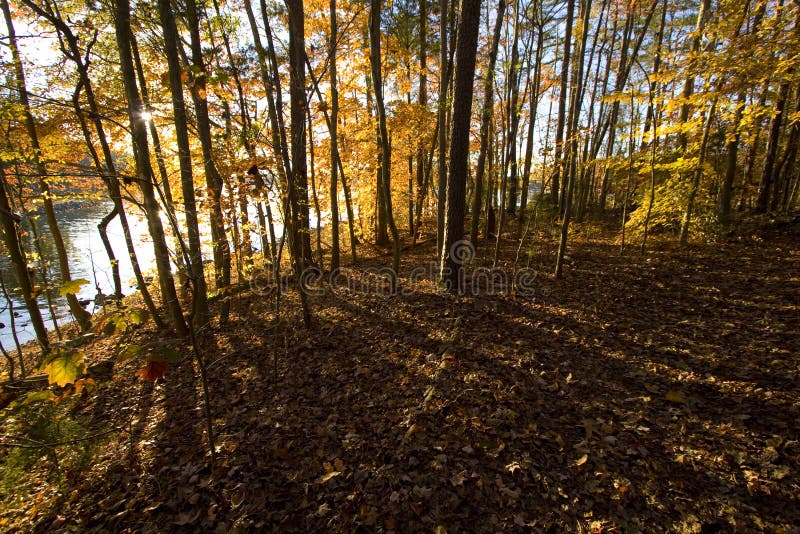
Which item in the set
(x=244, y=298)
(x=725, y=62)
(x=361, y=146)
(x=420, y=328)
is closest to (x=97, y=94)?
(x=244, y=298)

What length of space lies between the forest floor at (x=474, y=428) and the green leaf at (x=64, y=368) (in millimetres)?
1033

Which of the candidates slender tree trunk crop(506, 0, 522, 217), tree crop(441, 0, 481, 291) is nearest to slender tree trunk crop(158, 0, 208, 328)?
tree crop(441, 0, 481, 291)

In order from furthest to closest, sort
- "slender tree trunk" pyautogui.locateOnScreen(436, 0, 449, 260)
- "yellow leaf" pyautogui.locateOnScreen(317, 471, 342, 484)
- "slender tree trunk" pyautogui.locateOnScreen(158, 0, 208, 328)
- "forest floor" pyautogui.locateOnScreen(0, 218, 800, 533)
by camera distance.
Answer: "slender tree trunk" pyautogui.locateOnScreen(436, 0, 449, 260), "slender tree trunk" pyautogui.locateOnScreen(158, 0, 208, 328), "yellow leaf" pyautogui.locateOnScreen(317, 471, 342, 484), "forest floor" pyautogui.locateOnScreen(0, 218, 800, 533)

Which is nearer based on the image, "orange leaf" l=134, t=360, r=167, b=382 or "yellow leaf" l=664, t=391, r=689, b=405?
"orange leaf" l=134, t=360, r=167, b=382

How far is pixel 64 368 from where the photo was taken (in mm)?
1865

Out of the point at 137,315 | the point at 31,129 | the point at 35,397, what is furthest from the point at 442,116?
the point at 31,129

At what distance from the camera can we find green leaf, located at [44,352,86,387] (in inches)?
71.4

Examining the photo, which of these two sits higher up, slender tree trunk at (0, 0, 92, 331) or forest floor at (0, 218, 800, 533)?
slender tree trunk at (0, 0, 92, 331)

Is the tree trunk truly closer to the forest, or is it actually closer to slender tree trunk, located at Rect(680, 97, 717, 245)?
the forest

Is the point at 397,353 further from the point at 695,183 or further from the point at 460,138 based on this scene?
the point at 695,183

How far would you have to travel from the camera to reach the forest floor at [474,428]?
8.98 ft

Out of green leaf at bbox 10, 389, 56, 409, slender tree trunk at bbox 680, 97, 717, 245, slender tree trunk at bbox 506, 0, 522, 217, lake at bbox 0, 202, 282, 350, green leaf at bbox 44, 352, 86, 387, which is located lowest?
lake at bbox 0, 202, 282, 350

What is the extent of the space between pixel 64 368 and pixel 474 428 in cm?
346

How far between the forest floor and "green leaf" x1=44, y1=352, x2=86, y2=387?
3.39ft
